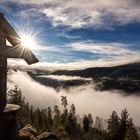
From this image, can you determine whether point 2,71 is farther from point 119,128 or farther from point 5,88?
point 119,128

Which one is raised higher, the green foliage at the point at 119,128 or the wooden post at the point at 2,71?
the wooden post at the point at 2,71

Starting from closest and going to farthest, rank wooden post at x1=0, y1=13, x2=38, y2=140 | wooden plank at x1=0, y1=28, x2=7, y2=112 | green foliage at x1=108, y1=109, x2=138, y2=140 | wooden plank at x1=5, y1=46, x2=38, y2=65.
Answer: wooden post at x1=0, y1=13, x2=38, y2=140
wooden plank at x1=0, y1=28, x2=7, y2=112
wooden plank at x1=5, y1=46, x2=38, y2=65
green foliage at x1=108, y1=109, x2=138, y2=140

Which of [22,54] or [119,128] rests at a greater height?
[22,54]

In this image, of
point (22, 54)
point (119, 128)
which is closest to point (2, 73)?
point (22, 54)

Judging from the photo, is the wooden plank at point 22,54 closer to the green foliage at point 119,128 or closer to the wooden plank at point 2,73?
the wooden plank at point 2,73

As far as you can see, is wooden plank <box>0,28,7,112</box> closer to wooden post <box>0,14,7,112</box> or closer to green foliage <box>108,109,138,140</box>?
wooden post <box>0,14,7,112</box>

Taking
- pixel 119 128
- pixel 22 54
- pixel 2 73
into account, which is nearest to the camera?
pixel 2 73

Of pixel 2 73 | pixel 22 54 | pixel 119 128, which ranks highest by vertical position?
pixel 22 54

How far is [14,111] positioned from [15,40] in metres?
2.28

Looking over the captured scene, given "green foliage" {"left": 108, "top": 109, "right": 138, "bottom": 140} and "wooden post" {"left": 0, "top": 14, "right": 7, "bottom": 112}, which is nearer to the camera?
"wooden post" {"left": 0, "top": 14, "right": 7, "bottom": 112}

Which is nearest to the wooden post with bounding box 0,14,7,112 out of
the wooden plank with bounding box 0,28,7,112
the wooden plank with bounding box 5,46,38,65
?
the wooden plank with bounding box 0,28,7,112

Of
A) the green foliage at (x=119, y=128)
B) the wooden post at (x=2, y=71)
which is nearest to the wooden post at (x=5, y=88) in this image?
the wooden post at (x=2, y=71)

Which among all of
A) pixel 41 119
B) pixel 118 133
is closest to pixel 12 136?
pixel 118 133

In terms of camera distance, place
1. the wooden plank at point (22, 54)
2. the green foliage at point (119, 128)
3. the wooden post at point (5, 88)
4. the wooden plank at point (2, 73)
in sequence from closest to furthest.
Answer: the wooden post at point (5, 88) → the wooden plank at point (2, 73) → the wooden plank at point (22, 54) → the green foliage at point (119, 128)
